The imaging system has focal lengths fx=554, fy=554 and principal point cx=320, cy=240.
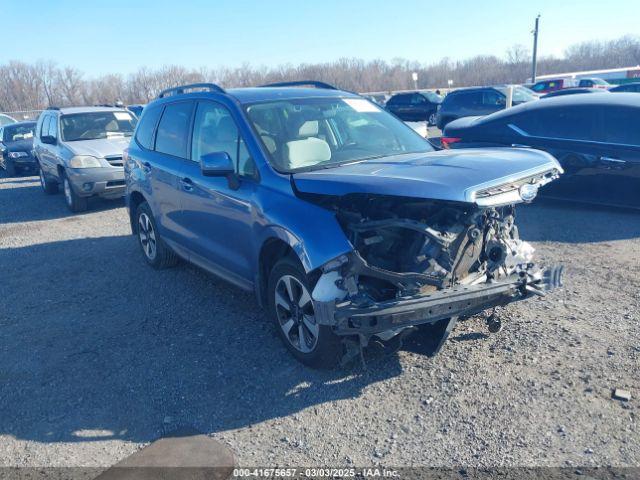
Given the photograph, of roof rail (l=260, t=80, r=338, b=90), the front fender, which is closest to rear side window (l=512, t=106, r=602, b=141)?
roof rail (l=260, t=80, r=338, b=90)

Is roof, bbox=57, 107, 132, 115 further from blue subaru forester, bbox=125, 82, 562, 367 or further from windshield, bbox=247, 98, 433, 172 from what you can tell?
windshield, bbox=247, 98, 433, 172

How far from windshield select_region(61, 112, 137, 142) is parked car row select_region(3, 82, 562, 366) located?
19.9ft

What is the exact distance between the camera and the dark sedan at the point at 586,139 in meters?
7.12

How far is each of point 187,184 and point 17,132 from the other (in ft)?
49.7

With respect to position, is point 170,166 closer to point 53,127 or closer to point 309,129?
point 309,129

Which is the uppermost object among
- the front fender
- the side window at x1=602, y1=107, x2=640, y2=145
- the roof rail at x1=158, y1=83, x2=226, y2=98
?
the roof rail at x1=158, y1=83, x2=226, y2=98

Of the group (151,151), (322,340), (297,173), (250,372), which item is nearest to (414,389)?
(322,340)

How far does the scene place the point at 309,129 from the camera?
4684mm

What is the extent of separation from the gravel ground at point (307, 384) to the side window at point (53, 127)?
6.17 m

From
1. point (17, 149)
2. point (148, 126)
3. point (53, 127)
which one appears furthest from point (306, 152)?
point (17, 149)

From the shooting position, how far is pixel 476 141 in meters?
8.43

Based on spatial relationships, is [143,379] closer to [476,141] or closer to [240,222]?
[240,222]

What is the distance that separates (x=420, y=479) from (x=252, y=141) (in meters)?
2.74

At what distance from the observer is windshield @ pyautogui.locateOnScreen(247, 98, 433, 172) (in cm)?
438
